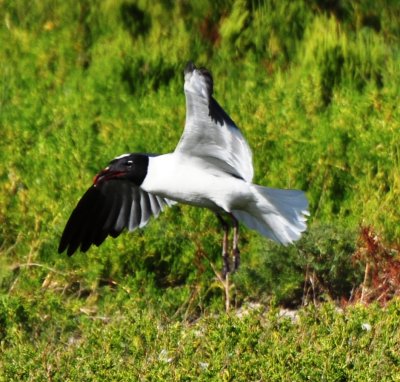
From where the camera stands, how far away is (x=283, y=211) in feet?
23.6

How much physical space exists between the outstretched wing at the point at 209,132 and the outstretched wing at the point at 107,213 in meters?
0.75

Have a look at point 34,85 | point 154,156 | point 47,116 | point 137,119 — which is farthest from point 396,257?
point 34,85

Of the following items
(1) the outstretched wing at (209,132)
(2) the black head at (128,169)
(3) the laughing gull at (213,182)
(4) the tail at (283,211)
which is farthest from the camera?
(2) the black head at (128,169)

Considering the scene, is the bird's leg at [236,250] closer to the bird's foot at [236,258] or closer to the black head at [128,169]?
the bird's foot at [236,258]

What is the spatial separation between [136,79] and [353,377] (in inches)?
199

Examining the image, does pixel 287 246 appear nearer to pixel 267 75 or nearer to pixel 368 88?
pixel 368 88

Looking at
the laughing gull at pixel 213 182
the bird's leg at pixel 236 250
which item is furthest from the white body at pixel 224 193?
the bird's leg at pixel 236 250

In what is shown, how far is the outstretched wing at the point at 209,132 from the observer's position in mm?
6578

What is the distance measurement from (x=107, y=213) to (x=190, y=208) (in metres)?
0.49

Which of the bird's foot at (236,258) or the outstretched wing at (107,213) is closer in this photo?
the bird's foot at (236,258)

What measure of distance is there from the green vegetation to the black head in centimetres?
39

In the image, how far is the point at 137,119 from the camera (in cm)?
899

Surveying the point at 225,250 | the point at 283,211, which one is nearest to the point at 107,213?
the point at 225,250

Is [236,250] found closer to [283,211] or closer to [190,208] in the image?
[283,211]
